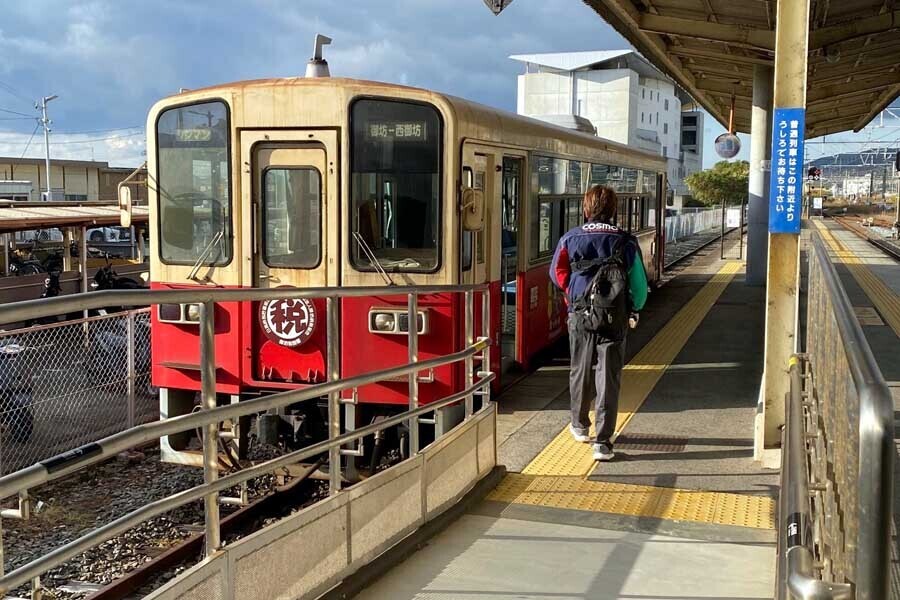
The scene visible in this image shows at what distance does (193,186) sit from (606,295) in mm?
3234

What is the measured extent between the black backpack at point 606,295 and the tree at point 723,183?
5030cm

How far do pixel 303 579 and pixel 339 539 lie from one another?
0.32 meters

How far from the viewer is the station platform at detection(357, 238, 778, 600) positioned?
4281mm

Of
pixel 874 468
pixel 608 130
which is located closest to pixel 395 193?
pixel 874 468

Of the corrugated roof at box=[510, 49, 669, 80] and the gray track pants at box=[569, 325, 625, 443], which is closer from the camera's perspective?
the gray track pants at box=[569, 325, 625, 443]

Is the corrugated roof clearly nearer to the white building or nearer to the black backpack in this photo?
the white building

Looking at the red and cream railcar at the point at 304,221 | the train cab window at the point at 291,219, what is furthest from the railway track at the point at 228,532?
the train cab window at the point at 291,219

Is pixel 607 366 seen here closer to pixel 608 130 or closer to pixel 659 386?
pixel 659 386

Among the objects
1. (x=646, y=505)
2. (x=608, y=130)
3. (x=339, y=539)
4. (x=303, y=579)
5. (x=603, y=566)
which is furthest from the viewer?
(x=608, y=130)

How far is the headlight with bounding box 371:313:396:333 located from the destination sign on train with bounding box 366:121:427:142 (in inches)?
51.6

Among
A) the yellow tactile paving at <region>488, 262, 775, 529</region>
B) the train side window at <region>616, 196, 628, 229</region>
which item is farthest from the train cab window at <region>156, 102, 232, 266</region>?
the train side window at <region>616, 196, 628, 229</region>

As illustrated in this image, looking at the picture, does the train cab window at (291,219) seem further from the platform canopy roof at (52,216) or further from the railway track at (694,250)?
the railway track at (694,250)

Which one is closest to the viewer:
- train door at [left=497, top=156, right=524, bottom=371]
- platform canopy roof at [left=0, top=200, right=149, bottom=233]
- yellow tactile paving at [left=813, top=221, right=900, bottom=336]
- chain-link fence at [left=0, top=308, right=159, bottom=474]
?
chain-link fence at [left=0, top=308, right=159, bottom=474]

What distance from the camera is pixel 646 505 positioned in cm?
543
